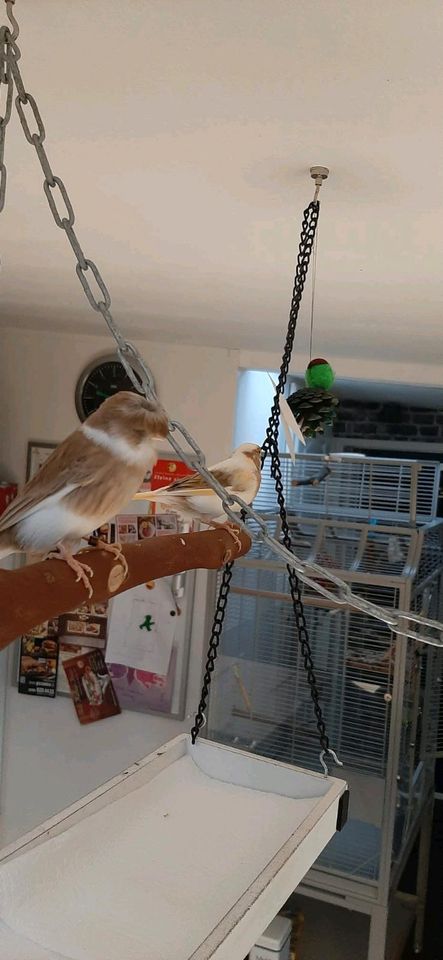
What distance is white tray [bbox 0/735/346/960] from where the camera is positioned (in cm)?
74

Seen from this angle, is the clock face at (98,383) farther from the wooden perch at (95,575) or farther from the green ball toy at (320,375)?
the wooden perch at (95,575)

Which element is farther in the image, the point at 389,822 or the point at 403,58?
the point at 389,822

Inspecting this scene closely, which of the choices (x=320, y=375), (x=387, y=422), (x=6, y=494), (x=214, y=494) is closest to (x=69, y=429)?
(x=6, y=494)

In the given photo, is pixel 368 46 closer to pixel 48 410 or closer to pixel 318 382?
pixel 318 382

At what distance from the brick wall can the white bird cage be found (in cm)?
149

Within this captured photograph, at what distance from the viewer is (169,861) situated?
0.89 metres

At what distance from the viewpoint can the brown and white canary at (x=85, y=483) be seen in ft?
2.23

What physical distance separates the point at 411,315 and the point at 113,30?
1.20 metres

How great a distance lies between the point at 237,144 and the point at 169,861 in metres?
0.84

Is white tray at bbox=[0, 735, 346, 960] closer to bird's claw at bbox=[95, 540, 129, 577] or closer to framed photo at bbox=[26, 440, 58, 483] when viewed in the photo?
bird's claw at bbox=[95, 540, 129, 577]

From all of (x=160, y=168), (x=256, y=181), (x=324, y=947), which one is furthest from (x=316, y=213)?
(x=324, y=947)

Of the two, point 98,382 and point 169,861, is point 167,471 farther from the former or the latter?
point 169,861

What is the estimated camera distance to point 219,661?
230 centimetres

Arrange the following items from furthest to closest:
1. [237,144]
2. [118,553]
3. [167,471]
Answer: [167,471] < [237,144] < [118,553]
